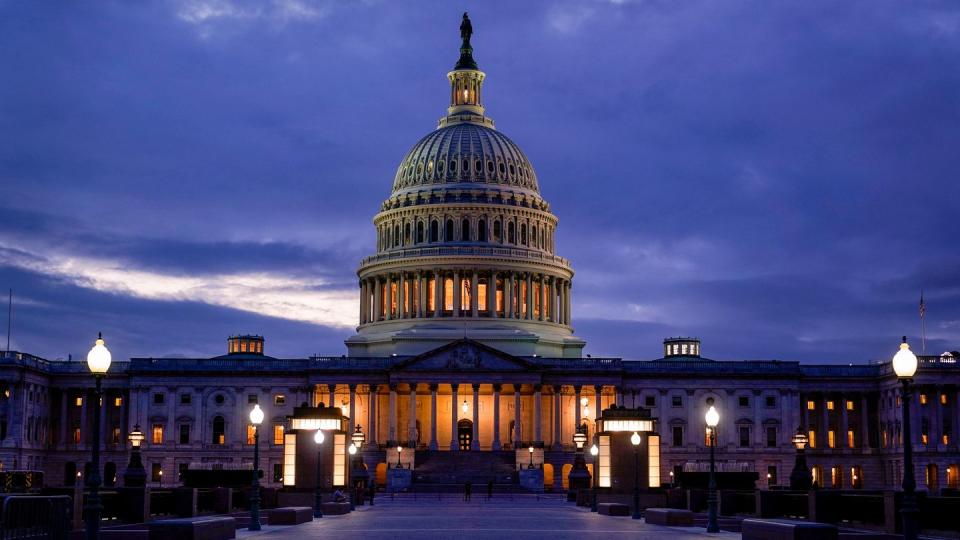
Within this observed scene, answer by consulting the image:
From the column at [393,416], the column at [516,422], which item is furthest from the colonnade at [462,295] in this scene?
the column at [393,416]

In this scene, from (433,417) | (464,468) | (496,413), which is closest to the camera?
(464,468)

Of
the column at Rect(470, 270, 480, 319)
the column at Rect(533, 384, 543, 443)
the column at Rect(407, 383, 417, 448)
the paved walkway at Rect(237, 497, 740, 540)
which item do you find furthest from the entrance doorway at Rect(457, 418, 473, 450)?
the paved walkway at Rect(237, 497, 740, 540)

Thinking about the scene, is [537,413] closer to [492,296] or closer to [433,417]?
[433,417]

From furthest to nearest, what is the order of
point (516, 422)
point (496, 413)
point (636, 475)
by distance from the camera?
point (496, 413) → point (516, 422) → point (636, 475)

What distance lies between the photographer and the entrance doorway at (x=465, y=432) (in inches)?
6004

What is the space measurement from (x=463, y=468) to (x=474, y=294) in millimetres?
32617

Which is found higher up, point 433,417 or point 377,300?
point 377,300

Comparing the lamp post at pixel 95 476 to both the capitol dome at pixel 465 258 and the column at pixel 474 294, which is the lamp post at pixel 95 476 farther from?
the column at pixel 474 294

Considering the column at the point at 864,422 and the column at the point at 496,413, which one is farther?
the column at the point at 864,422

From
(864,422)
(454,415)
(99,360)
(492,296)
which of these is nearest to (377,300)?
(492,296)

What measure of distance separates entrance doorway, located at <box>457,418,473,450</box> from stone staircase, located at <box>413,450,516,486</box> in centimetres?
1246

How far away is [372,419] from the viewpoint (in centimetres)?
14762

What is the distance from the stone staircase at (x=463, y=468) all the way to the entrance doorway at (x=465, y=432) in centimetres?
1246

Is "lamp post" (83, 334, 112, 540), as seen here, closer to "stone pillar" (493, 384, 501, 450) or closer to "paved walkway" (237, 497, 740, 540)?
"paved walkway" (237, 497, 740, 540)
